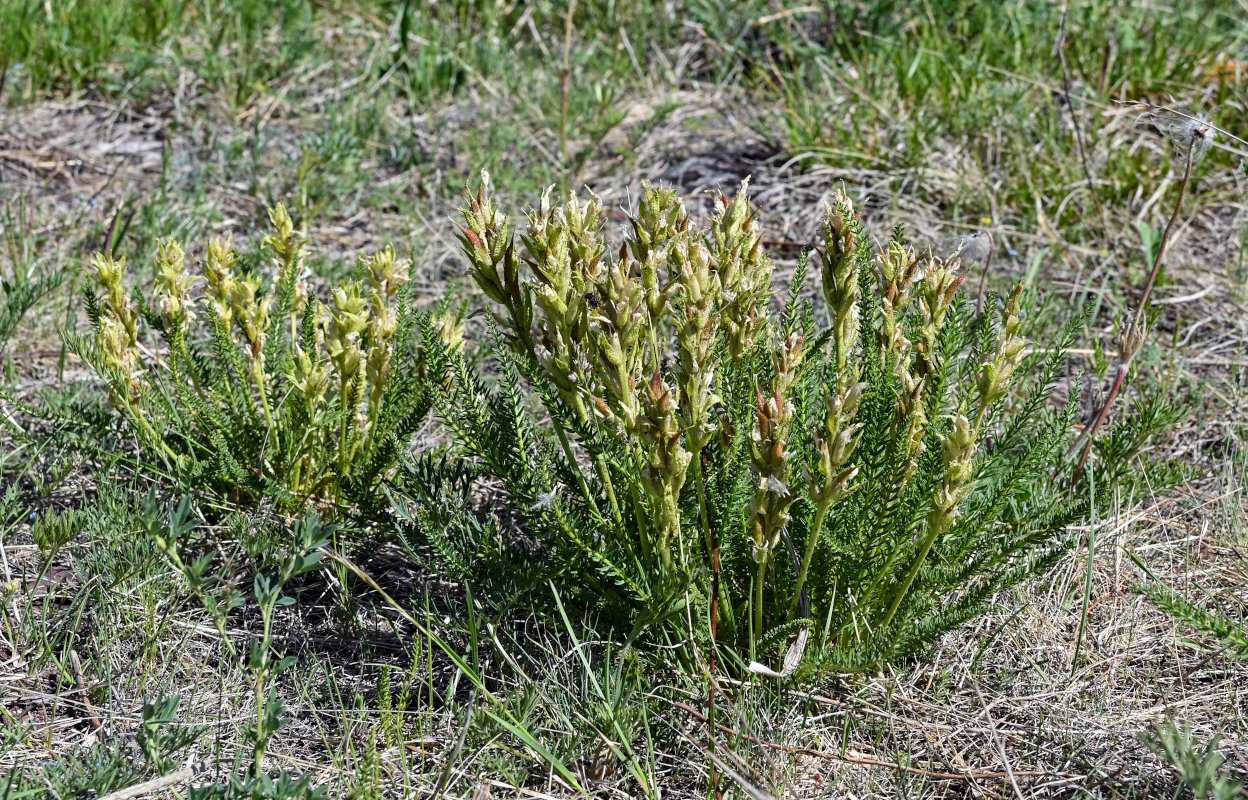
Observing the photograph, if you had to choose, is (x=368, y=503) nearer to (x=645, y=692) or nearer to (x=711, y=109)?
(x=645, y=692)

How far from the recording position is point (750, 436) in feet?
5.08

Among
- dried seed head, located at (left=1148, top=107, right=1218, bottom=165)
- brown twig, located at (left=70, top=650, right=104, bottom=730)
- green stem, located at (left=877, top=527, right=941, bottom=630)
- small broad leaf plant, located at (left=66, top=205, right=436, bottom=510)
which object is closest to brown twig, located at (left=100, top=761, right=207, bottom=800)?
brown twig, located at (left=70, top=650, right=104, bottom=730)

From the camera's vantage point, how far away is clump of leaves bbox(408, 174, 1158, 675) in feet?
5.14

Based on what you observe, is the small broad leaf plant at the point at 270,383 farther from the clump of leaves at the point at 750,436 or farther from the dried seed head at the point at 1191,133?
the dried seed head at the point at 1191,133

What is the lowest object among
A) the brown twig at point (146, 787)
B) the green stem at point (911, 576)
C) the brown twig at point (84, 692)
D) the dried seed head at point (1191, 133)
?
the brown twig at point (84, 692)

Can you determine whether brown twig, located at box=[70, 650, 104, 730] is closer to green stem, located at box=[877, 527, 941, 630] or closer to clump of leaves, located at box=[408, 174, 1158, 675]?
clump of leaves, located at box=[408, 174, 1158, 675]

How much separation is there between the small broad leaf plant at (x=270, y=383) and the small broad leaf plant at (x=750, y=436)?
22 cm

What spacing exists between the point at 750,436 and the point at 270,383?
1358 mm

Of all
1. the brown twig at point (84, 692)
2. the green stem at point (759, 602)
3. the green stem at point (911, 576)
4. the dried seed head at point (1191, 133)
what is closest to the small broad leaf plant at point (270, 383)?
the brown twig at point (84, 692)

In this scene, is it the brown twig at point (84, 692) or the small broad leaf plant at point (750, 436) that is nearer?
the small broad leaf plant at point (750, 436)

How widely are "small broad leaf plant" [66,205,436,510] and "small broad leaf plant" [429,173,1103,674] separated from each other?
0.22m

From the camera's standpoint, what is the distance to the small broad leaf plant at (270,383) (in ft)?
7.46

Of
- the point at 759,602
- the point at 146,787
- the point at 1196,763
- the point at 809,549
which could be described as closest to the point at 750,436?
the point at 809,549

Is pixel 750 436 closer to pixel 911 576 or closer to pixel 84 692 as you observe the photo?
pixel 911 576
